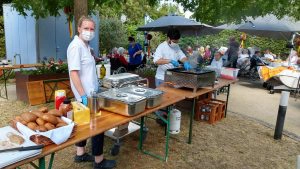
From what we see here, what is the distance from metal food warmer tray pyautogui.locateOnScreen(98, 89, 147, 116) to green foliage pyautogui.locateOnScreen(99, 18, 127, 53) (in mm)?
11613

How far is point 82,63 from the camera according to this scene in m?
2.73

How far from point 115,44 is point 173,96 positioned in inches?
449

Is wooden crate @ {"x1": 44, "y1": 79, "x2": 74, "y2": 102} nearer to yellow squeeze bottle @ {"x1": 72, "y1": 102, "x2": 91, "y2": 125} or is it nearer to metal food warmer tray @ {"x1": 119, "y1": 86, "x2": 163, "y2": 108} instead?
metal food warmer tray @ {"x1": 119, "y1": 86, "x2": 163, "y2": 108}

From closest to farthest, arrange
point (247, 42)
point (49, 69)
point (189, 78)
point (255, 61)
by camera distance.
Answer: point (189, 78)
point (49, 69)
point (255, 61)
point (247, 42)

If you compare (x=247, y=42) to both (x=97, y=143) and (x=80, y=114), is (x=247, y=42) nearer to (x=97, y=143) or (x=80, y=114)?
(x=97, y=143)

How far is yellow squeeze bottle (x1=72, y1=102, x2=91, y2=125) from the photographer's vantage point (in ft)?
7.25

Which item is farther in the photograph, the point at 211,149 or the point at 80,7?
the point at 80,7

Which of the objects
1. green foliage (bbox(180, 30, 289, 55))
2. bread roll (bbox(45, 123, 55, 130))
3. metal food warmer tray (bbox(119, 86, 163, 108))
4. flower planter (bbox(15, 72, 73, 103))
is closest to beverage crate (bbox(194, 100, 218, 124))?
metal food warmer tray (bbox(119, 86, 163, 108))

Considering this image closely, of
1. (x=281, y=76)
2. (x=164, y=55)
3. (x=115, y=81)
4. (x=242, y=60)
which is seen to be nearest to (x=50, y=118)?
(x=115, y=81)

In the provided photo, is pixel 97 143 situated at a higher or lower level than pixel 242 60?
lower

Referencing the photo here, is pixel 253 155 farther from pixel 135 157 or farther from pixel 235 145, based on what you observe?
pixel 135 157

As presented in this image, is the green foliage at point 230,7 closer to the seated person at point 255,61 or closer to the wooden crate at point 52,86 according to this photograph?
the wooden crate at point 52,86

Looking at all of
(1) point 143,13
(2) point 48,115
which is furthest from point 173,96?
(1) point 143,13

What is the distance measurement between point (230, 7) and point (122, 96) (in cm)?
399
